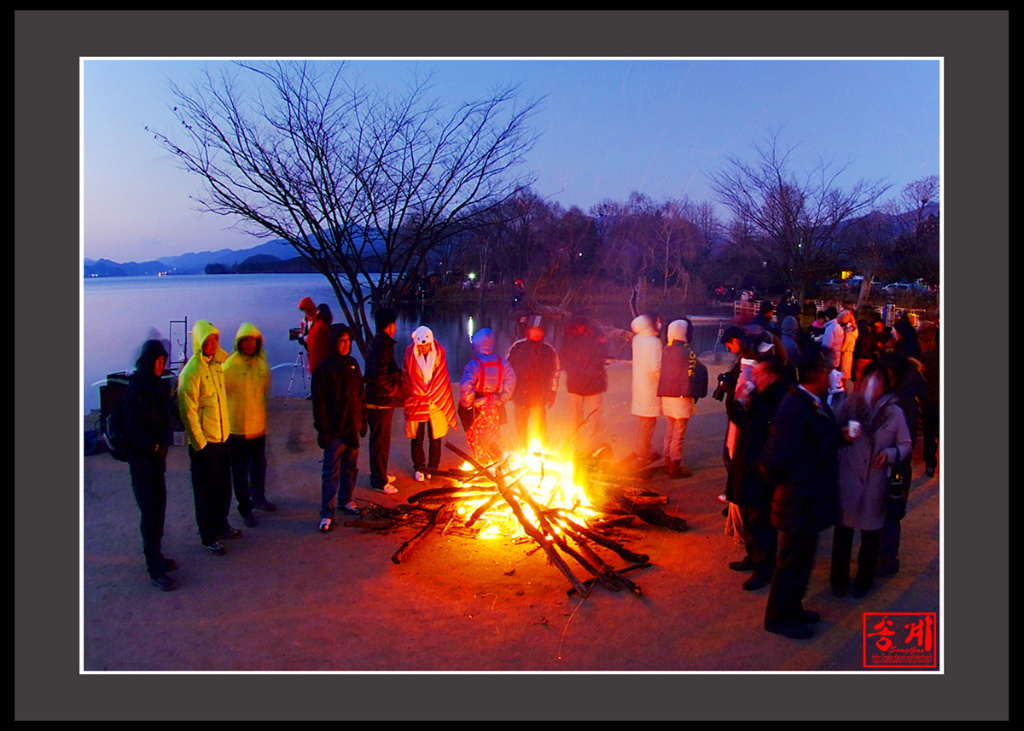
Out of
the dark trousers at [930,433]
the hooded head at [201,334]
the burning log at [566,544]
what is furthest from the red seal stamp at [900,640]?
the hooded head at [201,334]

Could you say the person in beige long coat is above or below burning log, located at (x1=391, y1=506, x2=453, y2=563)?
above

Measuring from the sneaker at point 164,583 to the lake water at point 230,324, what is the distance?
5.44 m

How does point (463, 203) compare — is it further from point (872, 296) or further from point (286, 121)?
point (872, 296)

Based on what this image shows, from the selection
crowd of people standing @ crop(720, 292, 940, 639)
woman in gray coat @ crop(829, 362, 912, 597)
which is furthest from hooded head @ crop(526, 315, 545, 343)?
woman in gray coat @ crop(829, 362, 912, 597)

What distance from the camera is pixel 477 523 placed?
225 inches

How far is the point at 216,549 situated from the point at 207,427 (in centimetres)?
95

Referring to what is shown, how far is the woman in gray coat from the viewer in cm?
418

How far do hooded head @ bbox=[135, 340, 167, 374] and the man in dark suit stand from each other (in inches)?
155

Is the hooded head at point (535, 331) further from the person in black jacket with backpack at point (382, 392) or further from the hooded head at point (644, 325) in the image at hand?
the person in black jacket with backpack at point (382, 392)

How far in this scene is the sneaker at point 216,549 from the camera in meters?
5.27

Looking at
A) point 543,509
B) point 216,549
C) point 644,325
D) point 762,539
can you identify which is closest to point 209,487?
point 216,549

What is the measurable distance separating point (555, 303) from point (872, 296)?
42.7 feet

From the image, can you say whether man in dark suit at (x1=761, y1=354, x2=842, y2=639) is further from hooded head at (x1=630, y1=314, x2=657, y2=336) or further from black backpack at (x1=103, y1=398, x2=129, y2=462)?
black backpack at (x1=103, y1=398, x2=129, y2=462)

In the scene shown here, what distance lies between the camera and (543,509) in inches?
215
